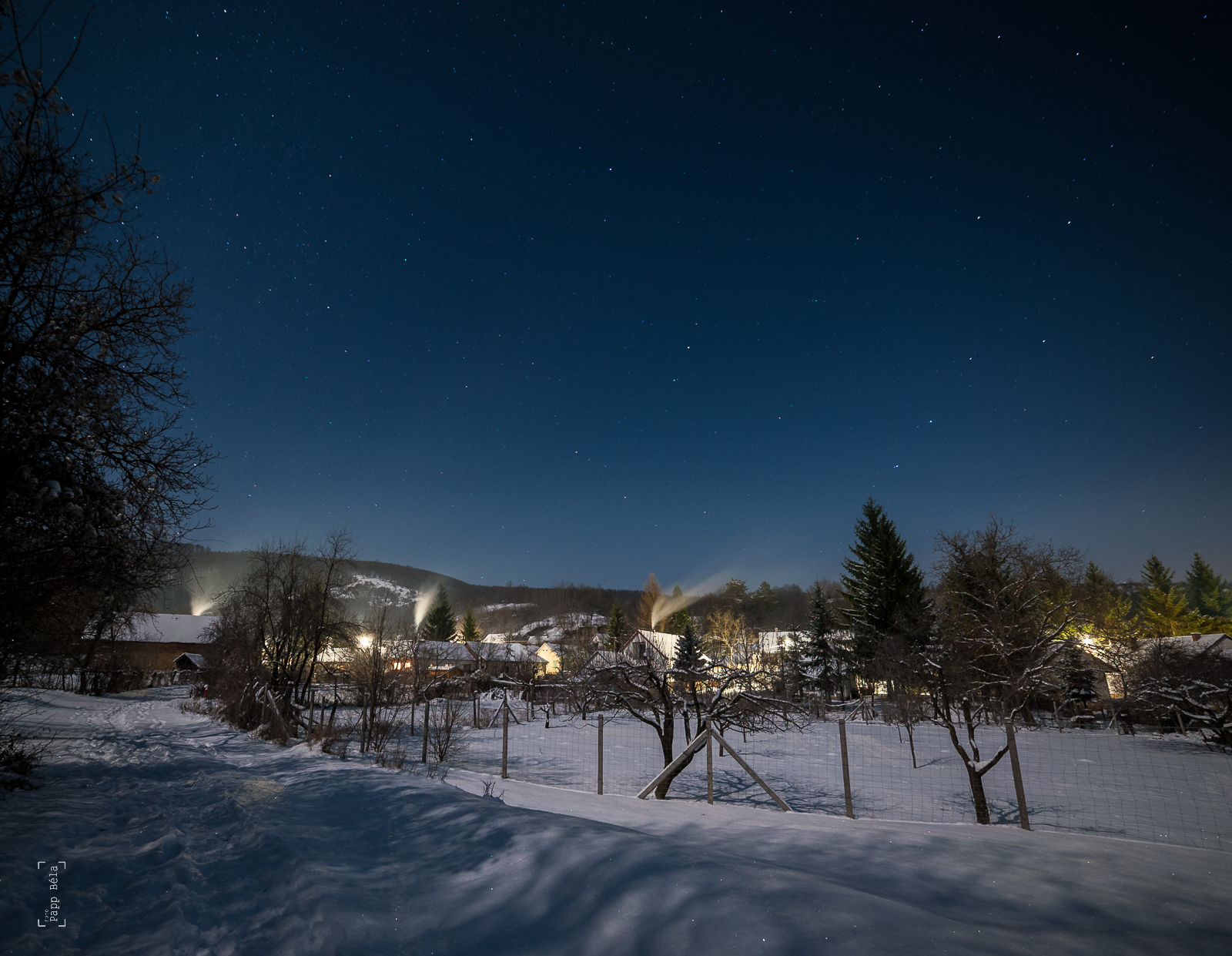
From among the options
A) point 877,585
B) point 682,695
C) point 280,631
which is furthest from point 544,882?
point 877,585

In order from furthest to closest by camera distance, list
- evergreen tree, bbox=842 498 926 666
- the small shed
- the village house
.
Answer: the village house, the small shed, evergreen tree, bbox=842 498 926 666

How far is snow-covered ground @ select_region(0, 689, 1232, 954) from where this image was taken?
9.96 feet

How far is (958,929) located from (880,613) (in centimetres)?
3609

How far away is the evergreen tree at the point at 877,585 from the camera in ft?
114

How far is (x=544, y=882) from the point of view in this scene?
3631mm

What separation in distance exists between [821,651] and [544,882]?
43.5 m

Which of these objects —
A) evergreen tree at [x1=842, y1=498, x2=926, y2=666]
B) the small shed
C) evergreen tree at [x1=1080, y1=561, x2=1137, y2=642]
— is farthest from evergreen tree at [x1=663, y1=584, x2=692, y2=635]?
the small shed

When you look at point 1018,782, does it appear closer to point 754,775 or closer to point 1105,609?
point 754,775

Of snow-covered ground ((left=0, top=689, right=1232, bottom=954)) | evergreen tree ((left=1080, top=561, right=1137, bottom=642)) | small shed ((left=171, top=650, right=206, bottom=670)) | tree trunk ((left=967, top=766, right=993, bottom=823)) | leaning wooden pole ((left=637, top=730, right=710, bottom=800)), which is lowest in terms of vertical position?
small shed ((left=171, top=650, right=206, bottom=670))

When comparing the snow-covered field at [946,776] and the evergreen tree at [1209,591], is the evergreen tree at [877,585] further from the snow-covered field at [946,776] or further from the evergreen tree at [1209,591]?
the evergreen tree at [1209,591]

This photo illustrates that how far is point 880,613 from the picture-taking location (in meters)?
35.4

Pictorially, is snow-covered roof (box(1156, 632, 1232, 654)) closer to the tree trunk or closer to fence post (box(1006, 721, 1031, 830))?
the tree trunk

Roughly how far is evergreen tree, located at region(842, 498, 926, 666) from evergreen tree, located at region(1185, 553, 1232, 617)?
5550 cm

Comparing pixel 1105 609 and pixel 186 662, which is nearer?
pixel 1105 609
